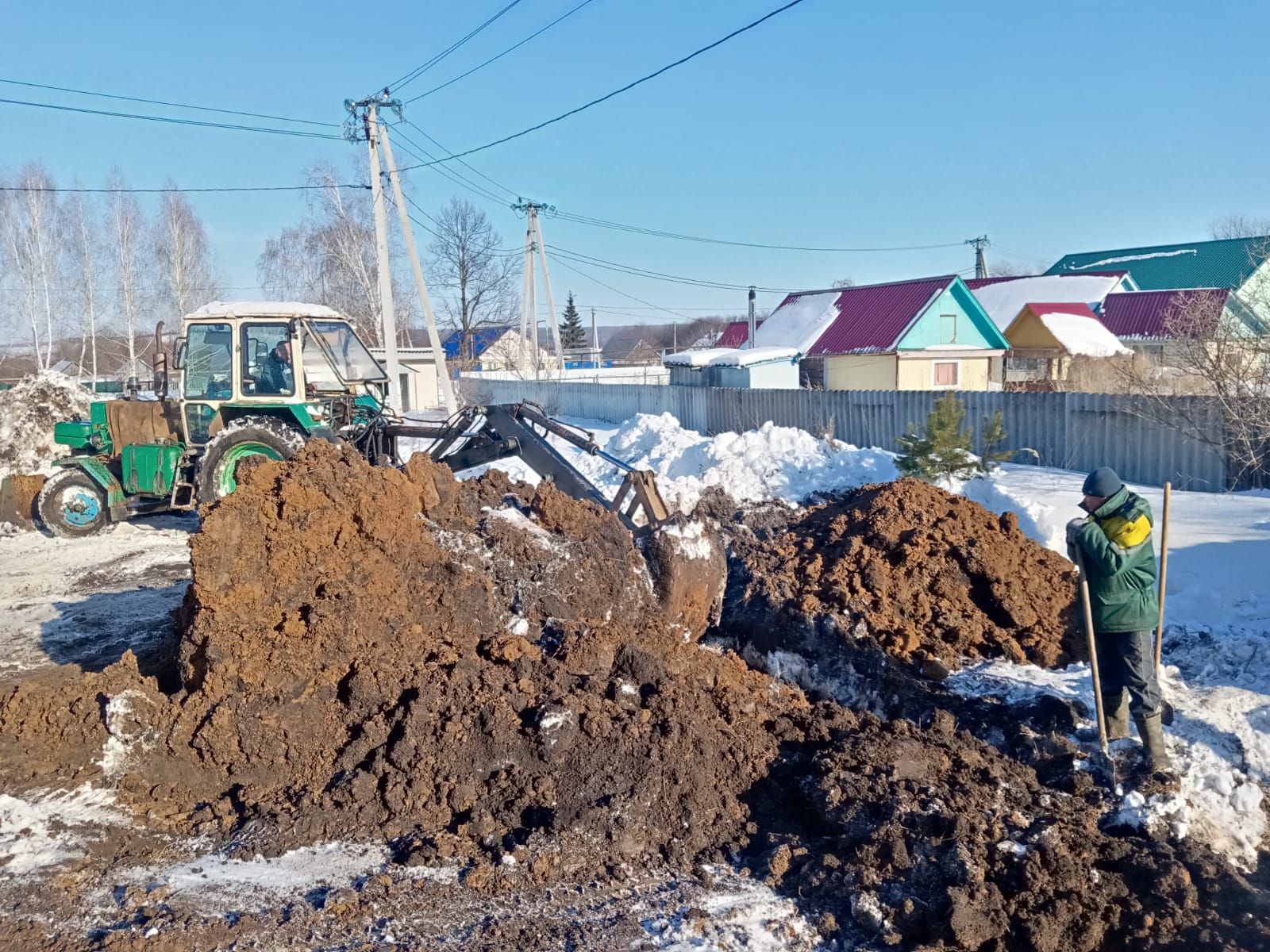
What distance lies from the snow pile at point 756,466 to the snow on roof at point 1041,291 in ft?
74.1

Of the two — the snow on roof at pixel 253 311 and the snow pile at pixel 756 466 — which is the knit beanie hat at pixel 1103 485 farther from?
the snow on roof at pixel 253 311

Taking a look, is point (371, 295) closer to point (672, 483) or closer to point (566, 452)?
point (566, 452)

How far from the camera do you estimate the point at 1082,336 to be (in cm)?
3023

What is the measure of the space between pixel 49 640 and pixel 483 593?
180 inches

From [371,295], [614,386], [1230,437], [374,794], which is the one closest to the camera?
[374,794]

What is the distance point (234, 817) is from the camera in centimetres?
507

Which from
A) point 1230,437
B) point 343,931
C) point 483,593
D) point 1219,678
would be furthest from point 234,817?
point 1230,437

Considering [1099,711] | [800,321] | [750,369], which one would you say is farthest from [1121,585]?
[800,321]

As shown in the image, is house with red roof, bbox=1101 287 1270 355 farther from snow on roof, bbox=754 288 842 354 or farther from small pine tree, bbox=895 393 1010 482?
small pine tree, bbox=895 393 1010 482

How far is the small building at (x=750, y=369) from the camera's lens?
90.6 ft

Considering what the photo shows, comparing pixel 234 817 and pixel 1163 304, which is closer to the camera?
pixel 234 817

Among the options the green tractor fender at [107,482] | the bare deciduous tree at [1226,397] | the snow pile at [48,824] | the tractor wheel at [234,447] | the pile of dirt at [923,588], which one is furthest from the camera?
the bare deciduous tree at [1226,397]

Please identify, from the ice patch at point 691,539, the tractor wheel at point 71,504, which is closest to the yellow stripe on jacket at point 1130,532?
the ice patch at point 691,539

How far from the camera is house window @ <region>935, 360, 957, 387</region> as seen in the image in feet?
92.3
